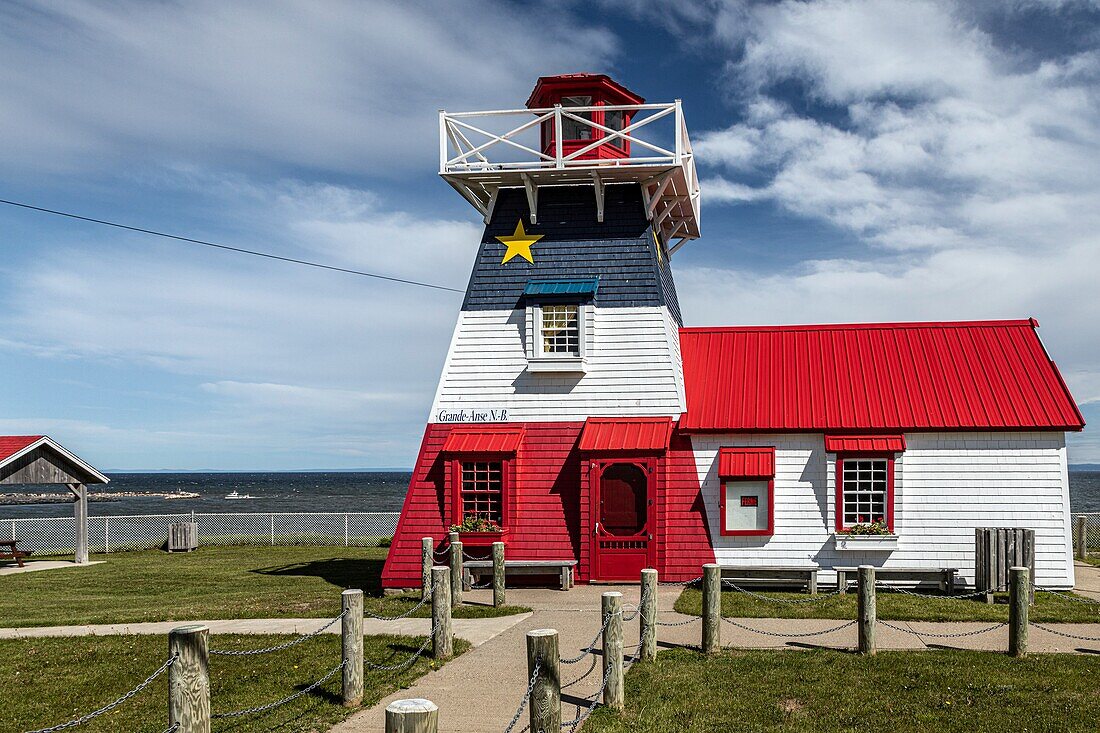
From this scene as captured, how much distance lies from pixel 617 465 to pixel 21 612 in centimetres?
1084

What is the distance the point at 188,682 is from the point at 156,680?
414 centimetres

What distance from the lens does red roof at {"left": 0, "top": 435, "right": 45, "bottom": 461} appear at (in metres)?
24.8

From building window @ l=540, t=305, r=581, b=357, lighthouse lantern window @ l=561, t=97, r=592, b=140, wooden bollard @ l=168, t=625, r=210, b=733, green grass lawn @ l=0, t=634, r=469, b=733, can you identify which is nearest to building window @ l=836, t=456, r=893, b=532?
building window @ l=540, t=305, r=581, b=357

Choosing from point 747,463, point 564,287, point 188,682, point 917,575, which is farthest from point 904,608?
point 188,682

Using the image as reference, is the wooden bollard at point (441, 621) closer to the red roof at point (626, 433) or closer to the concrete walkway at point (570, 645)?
the concrete walkway at point (570, 645)

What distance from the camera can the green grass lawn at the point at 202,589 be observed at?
617 inches

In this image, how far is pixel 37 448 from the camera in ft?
84.8

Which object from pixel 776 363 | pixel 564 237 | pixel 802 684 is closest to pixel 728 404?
pixel 776 363

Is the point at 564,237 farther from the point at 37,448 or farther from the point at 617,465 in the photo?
the point at 37,448

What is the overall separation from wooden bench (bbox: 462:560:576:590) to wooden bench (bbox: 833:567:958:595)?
4691 millimetres

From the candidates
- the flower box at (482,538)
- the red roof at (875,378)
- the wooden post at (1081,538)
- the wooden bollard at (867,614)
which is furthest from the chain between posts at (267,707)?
the wooden post at (1081,538)

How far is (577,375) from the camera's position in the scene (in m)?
18.5

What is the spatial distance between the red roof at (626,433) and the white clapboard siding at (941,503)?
5.96 ft

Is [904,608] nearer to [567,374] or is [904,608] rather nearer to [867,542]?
[867,542]
